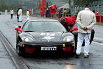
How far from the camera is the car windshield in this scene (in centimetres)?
1089

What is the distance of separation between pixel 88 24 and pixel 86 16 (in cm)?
25

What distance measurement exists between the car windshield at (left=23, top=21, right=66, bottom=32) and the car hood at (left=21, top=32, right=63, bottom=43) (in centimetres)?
49

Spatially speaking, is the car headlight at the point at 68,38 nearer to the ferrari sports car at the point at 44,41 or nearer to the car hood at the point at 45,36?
the ferrari sports car at the point at 44,41

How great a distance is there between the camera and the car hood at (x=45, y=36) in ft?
32.4

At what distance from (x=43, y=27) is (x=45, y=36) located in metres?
0.99

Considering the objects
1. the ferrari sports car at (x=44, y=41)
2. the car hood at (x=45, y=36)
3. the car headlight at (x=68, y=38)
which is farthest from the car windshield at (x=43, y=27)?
the car headlight at (x=68, y=38)

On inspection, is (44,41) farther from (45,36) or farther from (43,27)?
(43,27)

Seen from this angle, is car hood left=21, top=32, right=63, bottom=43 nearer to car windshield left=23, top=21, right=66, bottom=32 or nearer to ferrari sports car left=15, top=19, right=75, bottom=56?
ferrari sports car left=15, top=19, right=75, bottom=56

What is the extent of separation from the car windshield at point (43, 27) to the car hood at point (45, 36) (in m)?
0.49

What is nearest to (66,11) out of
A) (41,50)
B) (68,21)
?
(68,21)

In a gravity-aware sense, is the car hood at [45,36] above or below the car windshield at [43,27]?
below

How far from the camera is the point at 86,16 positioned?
32.8 ft

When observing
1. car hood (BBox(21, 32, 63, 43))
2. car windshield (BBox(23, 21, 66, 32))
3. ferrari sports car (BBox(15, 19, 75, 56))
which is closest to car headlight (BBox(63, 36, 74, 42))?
ferrari sports car (BBox(15, 19, 75, 56))

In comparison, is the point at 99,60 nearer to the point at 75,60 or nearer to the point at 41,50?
the point at 75,60
